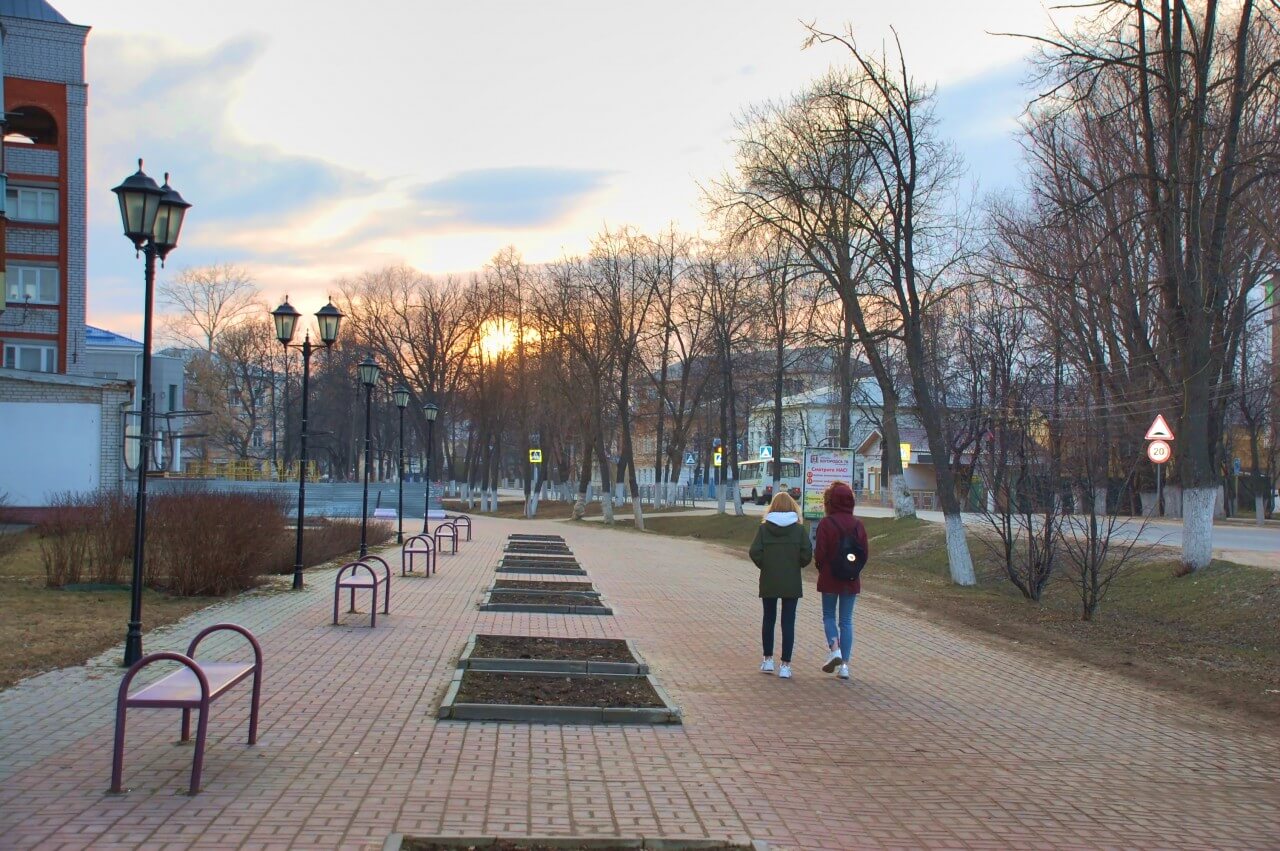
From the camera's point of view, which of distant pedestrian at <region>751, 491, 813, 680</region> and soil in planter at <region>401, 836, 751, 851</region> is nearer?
soil in planter at <region>401, 836, 751, 851</region>

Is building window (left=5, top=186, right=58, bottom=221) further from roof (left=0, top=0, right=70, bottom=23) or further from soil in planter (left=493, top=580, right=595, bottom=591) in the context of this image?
soil in planter (left=493, top=580, right=595, bottom=591)

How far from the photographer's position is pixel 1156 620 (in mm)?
17156

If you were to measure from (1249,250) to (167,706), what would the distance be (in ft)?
99.0

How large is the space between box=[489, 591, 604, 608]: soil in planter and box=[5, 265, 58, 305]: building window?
34234mm

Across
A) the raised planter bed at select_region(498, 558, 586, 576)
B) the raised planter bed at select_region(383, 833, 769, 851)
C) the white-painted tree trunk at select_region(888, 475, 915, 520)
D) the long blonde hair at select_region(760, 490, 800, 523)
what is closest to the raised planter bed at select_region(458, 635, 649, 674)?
the long blonde hair at select_region(760, 490, 800, 523)

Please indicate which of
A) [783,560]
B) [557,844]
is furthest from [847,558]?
[557,844]

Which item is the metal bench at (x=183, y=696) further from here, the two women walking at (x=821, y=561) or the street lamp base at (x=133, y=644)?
the two women walking at (x=821, y=561)

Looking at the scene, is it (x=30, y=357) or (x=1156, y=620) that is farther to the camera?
(x=30, y=357)

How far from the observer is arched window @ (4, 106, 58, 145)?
1633 inches

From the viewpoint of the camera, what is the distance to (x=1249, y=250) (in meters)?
28.5

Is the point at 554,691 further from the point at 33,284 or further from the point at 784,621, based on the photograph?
the point at 33,284

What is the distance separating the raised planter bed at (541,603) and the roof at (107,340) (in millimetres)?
49850

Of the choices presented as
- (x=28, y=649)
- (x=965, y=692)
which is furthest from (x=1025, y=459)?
(x=28, y=649)

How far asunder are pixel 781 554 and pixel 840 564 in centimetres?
55
